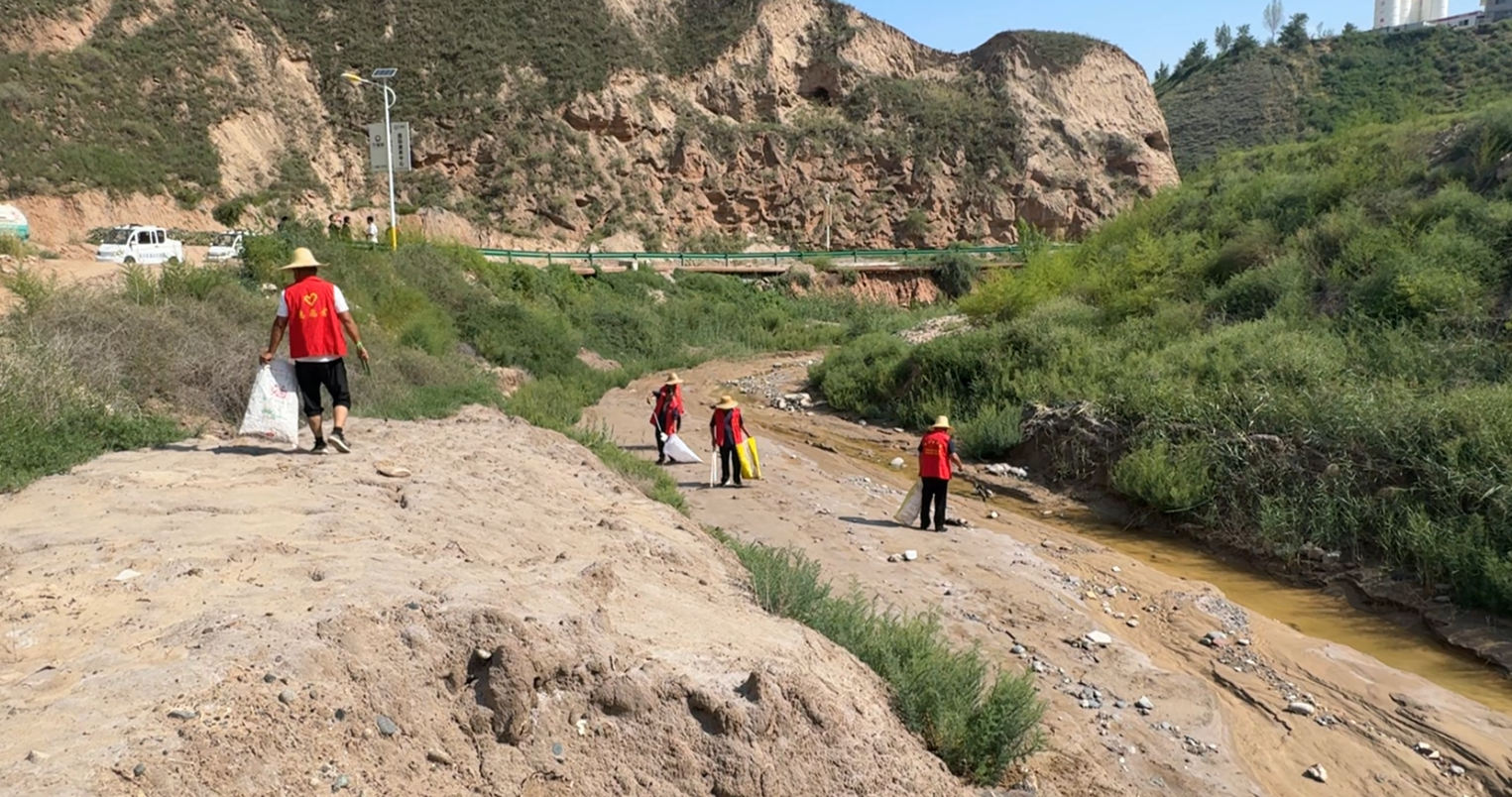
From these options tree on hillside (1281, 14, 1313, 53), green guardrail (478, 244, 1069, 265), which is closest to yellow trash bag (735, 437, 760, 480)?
green guardrail (478, 244, 1069, 265)

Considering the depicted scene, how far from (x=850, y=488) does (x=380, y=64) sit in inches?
1649

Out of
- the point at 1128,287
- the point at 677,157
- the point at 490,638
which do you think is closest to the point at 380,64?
the point at 677,157

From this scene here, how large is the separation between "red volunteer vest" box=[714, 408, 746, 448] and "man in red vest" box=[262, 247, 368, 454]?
17.5 feet

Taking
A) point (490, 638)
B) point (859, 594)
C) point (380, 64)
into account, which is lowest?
point (859, 594)

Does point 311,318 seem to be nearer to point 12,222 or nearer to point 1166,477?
point 1166,477

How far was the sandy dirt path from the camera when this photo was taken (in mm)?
6113

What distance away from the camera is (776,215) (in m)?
50.4

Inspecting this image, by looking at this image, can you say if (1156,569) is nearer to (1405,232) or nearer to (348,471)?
(348,471)

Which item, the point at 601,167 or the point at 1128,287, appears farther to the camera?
the point at 601,167

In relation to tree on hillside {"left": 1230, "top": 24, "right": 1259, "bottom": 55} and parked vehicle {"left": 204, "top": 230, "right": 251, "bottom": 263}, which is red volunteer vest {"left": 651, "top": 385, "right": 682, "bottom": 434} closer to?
parked vehicle {"left": 204, "top": 230, "right": 251, "bottom": 263}

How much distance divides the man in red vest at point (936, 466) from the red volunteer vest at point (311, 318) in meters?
5.86

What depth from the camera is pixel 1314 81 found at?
68812mm

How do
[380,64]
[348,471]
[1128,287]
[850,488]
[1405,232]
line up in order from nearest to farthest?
[348,471] → [850,488] → [1405,232] → [1128,287] → [380,64]

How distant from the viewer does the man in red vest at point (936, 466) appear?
10234mm
